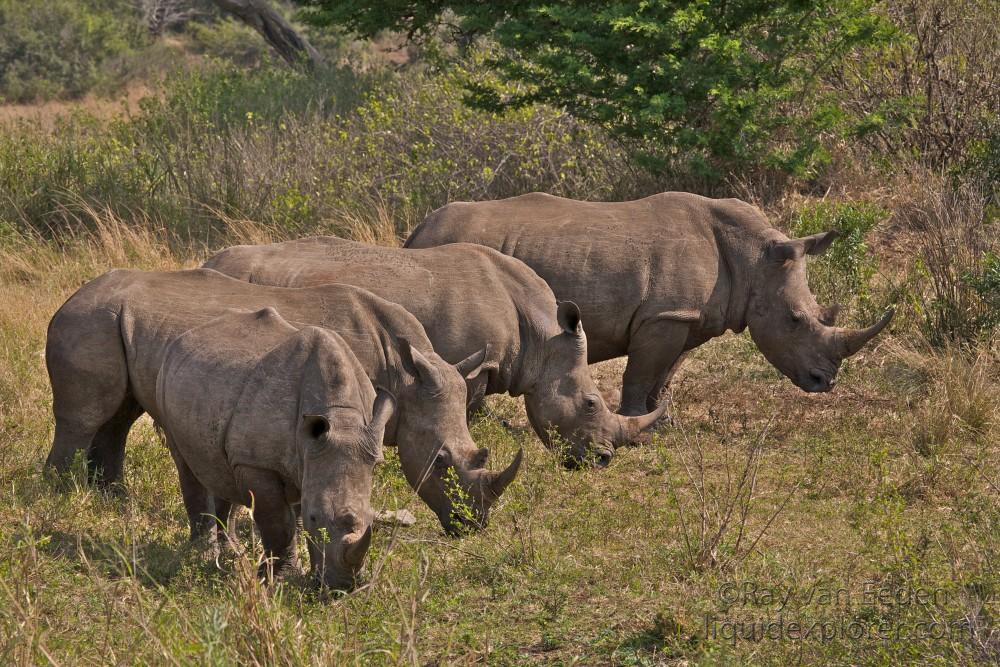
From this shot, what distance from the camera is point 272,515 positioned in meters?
6.25

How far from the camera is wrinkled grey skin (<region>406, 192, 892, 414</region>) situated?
9109 millimetres

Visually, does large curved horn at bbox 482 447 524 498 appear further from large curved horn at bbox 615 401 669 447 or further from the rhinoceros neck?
the rhinoceros neck

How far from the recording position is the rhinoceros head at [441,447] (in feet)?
22.0

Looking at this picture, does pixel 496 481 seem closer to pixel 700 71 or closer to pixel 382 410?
pixel 382 410

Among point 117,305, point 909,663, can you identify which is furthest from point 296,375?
point 909,663

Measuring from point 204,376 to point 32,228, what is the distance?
858 cm

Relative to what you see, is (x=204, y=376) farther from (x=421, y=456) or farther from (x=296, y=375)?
(x=421, y=456)

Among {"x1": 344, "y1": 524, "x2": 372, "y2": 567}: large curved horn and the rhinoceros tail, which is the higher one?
{"x1": 344, "y1": 524, "x2": 372, "y2": 567}: large curved horn

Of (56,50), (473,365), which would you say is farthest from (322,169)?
(56,50)

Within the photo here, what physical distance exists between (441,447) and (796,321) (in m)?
3.65

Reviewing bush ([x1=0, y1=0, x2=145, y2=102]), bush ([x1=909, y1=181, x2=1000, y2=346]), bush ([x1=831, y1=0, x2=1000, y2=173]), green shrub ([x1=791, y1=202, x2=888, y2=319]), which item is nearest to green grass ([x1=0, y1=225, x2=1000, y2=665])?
bush ([x1=909, y1=181, x2=1000, y2=346])

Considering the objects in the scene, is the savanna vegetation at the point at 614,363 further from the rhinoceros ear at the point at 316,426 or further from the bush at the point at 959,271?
the rhinoceros ear at the point at 316,426

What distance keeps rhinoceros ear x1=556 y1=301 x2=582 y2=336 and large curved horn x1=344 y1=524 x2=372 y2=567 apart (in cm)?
285

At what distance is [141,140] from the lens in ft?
53.0
